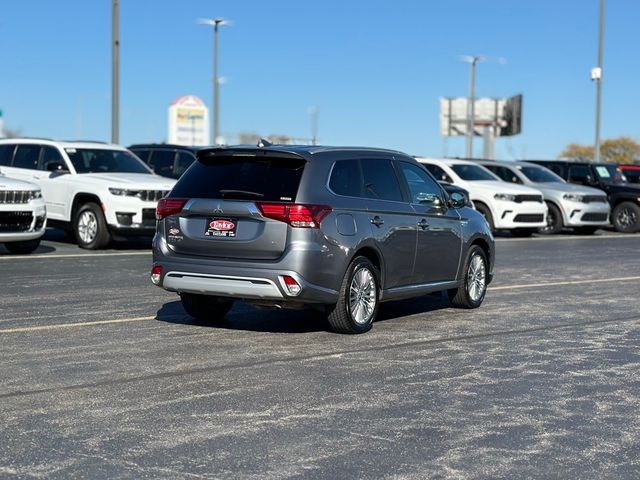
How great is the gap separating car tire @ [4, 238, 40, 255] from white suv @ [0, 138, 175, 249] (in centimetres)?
114

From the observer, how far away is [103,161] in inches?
772

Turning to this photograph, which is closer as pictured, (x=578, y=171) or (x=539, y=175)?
(x=539, y=175)

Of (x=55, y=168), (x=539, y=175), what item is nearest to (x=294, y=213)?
(x=55, y=168)

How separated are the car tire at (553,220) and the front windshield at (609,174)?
3.79 m

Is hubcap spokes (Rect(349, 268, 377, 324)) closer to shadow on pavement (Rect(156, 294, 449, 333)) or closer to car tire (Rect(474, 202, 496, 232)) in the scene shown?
shadow on pavement (Rect(156, 294, 449, 333))

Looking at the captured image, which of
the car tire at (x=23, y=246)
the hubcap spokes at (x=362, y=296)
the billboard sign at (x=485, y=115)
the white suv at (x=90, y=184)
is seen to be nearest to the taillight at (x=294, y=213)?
the hubcap spokes at (x=362, y=296)

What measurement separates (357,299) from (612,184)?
2161 centimetres

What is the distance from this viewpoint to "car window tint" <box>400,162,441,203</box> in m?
10.7

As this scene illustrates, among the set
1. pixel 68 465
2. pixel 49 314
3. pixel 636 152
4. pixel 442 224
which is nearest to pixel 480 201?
pixel 442 224

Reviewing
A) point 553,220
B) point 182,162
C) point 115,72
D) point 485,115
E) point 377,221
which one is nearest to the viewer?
point 377,221

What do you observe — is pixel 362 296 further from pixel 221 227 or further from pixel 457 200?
pixel 457 200

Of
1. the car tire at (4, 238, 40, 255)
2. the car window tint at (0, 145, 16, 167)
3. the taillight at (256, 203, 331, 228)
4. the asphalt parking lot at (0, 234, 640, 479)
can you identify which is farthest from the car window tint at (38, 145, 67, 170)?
the taillight at (256, 203, 331, 228)

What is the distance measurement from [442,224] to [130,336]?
3.43 meters

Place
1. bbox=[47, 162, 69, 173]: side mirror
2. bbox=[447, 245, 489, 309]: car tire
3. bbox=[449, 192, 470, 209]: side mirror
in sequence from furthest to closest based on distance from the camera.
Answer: bbox=[47, 162, 69, 173]: side mirror → bbox=[447, 245, 489, 309]: car tire → bbox=[449, 192, 470, 209]: side mirror
